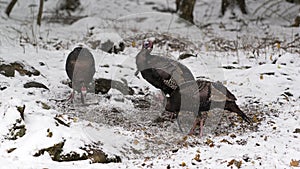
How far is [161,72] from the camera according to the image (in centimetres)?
666

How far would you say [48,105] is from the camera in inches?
253

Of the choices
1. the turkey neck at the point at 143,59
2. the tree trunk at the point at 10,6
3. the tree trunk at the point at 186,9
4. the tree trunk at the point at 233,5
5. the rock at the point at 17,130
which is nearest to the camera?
the rock at the point at 17,130

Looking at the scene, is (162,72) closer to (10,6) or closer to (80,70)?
(80,70)

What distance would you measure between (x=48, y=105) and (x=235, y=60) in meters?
4.42

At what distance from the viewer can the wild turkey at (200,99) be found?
18.9ft

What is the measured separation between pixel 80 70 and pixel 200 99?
6.68ft

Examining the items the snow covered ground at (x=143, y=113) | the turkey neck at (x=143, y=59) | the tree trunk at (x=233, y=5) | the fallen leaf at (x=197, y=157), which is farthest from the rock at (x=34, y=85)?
the tree trunk at (x=233, y=5)

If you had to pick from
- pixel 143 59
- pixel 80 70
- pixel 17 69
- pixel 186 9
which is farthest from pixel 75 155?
pixel 186 9

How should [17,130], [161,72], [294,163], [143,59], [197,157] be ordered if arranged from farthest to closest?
[143,59] < [161,72] < [17,130] < [197,157] < [294,163]

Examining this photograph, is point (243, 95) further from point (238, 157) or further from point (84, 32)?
point (84, 32)

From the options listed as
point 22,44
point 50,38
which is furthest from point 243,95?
point 50,38

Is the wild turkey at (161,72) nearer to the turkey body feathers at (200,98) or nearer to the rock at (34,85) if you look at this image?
the turkey body feathers at (200,98)

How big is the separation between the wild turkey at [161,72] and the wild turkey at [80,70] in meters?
0.80

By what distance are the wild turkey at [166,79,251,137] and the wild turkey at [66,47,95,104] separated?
1.53 meters
